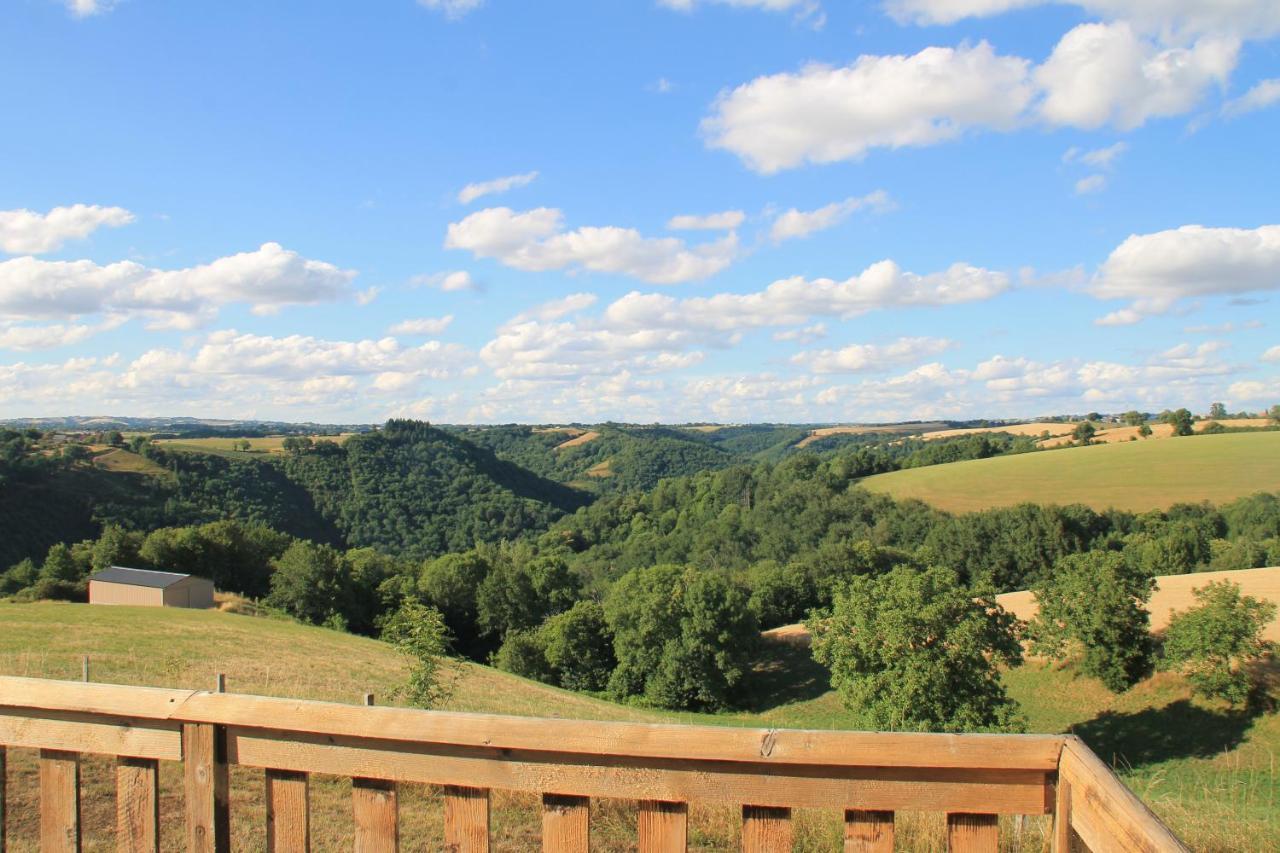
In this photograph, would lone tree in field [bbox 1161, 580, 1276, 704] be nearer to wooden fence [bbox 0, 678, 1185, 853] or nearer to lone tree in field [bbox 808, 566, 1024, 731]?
lone tree in field [bbox 808, 566, 1024, 731]

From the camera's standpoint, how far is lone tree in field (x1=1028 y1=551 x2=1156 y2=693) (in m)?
32.0

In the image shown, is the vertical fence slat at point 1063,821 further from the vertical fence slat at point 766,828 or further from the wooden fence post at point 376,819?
the wooden fence post at point 376,819

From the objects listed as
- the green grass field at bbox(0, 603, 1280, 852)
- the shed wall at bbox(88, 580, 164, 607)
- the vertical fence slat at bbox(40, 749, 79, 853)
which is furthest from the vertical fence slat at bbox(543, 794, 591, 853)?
the shed wall at bbox(88, 580, 164, 607)

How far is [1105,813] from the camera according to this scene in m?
1.85

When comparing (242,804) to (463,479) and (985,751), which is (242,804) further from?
(463,479)

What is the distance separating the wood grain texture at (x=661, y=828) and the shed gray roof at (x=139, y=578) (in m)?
48.6

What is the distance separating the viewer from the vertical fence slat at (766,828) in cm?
217

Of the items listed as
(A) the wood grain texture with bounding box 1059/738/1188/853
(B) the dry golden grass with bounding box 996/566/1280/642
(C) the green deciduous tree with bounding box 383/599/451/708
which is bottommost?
(B) the dry golden grass with bounding box 996/566/1280/642

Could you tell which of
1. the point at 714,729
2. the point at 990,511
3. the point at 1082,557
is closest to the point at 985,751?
the point at 714,729

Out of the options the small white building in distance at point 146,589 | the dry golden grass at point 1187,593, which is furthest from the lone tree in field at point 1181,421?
the small white building in distance at point 146,589

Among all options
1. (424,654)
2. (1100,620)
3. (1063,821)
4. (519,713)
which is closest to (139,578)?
A: (519,713)

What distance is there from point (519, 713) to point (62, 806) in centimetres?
1080

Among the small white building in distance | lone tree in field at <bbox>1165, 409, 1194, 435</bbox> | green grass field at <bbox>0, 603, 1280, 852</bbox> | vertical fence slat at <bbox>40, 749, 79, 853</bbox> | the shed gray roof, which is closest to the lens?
vertical fence slat at <bbox>40, 749, 79, 853</bbox>

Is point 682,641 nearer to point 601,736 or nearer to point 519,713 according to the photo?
point 519,713
